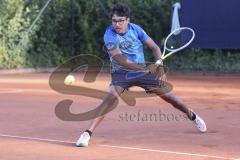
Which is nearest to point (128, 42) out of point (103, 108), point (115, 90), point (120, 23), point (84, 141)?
point (120, 23)

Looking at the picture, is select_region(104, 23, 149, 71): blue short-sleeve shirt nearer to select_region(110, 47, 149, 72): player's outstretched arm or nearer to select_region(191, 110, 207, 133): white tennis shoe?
select_region(110, 47, 149, 72): player's outstretched arm

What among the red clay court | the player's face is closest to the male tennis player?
the player's face

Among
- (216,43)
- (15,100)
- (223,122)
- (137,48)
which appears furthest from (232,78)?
(137,48)

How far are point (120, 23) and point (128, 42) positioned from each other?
0.94 feet

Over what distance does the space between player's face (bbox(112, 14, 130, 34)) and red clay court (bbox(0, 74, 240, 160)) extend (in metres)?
1.36

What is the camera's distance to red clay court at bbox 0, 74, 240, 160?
7066 mm

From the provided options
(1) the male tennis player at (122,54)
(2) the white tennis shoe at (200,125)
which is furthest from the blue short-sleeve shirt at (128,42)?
(2) the white tennis shoe at (200,125)

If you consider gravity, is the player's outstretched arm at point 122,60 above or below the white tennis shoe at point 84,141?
above

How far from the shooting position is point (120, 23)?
7543mm

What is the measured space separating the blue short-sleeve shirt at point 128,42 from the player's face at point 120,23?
0.27 feet

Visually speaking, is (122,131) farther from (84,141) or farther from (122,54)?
(122,54)

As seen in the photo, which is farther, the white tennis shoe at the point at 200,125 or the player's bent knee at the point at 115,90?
the white tennis shoe at the point at 200,125

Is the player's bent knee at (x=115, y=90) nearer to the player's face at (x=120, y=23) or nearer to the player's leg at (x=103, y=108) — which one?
the player's leg at (x=103, y=108)

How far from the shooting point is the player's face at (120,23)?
296 inches
